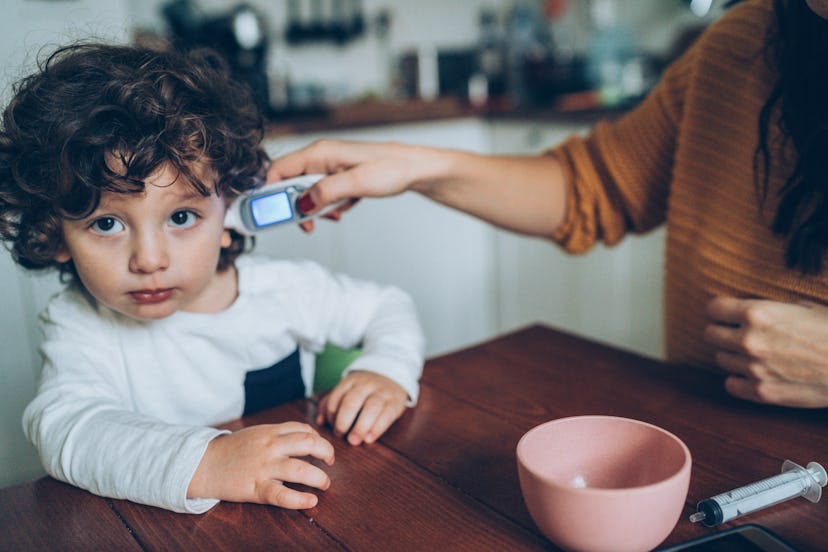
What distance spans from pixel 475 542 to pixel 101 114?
586 millimetres

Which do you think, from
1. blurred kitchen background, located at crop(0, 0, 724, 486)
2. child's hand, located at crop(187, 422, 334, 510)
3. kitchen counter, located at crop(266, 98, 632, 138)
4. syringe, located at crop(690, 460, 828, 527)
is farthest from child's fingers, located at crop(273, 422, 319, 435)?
kitchen counter, located at crop(266, 98, 632, 138)

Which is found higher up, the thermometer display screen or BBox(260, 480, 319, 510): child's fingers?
the thermometer display screen

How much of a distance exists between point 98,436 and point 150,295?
185 millimetres

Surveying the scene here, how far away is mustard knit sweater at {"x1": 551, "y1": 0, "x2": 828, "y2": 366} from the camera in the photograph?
2.82 ft

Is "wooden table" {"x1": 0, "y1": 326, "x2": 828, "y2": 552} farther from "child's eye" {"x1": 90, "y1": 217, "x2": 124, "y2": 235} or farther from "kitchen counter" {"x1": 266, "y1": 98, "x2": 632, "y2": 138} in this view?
"kitchen counter" {"x1": 266, "y1": 98, "x2": 632, "y2": 138}

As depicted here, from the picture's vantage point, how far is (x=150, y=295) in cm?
81

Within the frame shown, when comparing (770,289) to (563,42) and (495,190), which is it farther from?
(563,42)

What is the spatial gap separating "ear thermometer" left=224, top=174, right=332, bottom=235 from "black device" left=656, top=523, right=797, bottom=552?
57 centimetres

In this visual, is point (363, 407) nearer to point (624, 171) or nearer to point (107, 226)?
point (107, 226)

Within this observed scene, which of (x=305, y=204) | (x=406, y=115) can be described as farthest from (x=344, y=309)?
(x=406, y=115)

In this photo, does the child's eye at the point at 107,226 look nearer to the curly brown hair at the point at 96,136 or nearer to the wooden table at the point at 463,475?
the curly brown hair at the point at 96,136

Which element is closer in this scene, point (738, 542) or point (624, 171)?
point (738, 542)

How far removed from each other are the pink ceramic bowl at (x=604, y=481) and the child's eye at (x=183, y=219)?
1.61 feet

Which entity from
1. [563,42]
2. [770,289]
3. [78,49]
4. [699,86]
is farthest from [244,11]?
[770,289]
